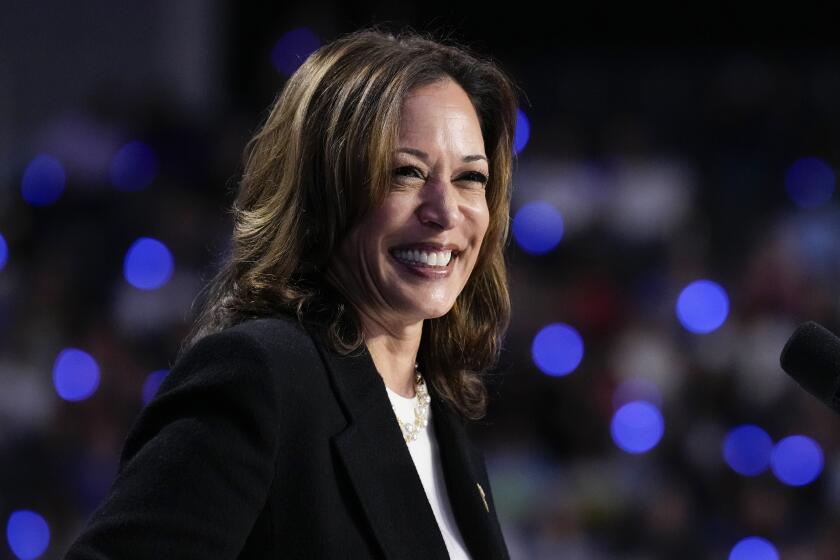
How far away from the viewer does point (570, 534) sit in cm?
447

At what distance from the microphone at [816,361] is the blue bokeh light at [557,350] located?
3750mm

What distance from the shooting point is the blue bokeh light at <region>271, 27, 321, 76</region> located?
22.4 ft

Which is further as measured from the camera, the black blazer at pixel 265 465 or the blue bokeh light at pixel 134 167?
the blue bokeh light at pixel 134 167

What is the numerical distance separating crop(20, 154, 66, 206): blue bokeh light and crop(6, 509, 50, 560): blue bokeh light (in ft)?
5.75

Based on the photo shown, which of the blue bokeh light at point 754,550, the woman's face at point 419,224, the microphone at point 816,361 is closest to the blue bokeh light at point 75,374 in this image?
the blue bokeh light at point 754,550

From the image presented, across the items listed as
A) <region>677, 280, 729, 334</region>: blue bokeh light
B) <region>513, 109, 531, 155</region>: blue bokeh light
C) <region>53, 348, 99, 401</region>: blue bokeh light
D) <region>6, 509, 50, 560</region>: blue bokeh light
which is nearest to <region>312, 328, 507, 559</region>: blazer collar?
<region>6, 509, 50, 560</region>: blue bokeh light

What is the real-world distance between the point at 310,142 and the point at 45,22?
5.85 metres

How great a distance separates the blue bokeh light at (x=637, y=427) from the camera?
4.78m

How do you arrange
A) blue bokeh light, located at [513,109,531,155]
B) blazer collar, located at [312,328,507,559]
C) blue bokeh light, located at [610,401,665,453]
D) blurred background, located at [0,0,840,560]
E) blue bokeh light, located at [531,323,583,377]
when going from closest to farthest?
blazer collar, located at [312,328,507,559] < blurred background, located at [0,0,840,560] < blue bokeh light, located at [610,401,665,453] < blue bokeh light, located at [531,323,583,377] < blue bokeh light, located at [513,109,531,155]

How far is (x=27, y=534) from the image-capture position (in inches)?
178

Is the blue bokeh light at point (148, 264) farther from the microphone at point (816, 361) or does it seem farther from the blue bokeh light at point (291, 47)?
the microphone at point (816, 361)

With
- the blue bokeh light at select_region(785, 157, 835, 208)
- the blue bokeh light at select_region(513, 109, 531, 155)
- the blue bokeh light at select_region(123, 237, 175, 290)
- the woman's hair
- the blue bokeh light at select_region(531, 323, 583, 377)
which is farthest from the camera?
the blue bokeh light at select_region(513, 109, 531, 155)

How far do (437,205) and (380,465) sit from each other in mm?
323

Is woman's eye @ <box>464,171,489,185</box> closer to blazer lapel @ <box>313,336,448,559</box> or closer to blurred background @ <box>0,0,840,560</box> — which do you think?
blazer lapel @ <box>313,336,448,559</box>
